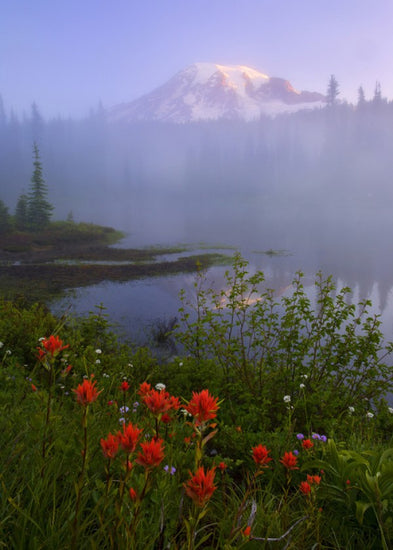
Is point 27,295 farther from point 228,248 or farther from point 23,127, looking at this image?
point 23,127

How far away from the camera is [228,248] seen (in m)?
40.3

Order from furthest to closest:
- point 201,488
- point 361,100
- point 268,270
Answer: point 361,100 < point 268,270 < point 201,488

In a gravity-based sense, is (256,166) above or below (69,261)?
above

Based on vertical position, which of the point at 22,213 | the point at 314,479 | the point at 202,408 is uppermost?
the point at 202,408

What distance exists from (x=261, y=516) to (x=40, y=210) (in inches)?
1905

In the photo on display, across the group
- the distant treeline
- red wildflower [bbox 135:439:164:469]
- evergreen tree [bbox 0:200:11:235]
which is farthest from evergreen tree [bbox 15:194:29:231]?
the distant treeline

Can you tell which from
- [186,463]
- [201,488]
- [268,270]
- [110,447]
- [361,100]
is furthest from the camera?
[361,100]

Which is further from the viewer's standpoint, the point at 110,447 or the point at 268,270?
the point at 268,270

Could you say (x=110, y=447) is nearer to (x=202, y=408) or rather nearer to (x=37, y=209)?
(x=202, y=408)

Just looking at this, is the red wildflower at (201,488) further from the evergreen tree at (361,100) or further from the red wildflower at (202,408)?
the evergreen tree at (361,100)

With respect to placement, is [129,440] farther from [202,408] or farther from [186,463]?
[186,463]

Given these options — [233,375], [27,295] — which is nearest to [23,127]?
[27,295]

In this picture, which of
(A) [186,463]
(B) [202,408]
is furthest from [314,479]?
(A) [186,463]

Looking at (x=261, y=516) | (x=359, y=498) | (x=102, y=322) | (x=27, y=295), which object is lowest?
(x=27, y=295)
